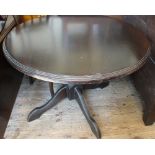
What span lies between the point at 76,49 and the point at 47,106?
0.60 m

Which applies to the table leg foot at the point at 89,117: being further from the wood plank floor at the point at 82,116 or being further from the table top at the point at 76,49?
the table top at the point at 76,49

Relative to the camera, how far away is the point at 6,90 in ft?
5.27

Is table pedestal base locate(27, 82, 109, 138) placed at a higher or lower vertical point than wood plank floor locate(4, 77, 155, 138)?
higher

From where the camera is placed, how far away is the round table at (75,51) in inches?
39.4

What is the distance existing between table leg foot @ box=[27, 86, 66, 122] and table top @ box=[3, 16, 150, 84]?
452mm

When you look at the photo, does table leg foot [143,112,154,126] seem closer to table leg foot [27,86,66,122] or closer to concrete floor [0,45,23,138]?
table leg foot [27,86,66,122]

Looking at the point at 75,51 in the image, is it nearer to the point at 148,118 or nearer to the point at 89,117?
the point at 89,117

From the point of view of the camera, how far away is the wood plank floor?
151 cm

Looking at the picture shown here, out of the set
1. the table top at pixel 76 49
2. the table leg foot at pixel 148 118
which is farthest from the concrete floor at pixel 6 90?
the table leg foot at pixel 148 118

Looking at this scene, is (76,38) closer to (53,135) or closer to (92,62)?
(92,62)

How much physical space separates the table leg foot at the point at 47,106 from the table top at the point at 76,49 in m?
0.45

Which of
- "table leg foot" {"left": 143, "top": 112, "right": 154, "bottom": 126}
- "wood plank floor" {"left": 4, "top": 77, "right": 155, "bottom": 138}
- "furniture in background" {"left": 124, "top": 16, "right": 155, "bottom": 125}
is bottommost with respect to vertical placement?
"wood plank floor" {"left": 4, "top": 77, "right": 155, "bottom": 138}

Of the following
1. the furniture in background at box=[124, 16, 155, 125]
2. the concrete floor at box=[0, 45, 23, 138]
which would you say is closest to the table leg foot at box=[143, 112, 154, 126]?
the furniture in background at box=[124, 16, 155, 125]
